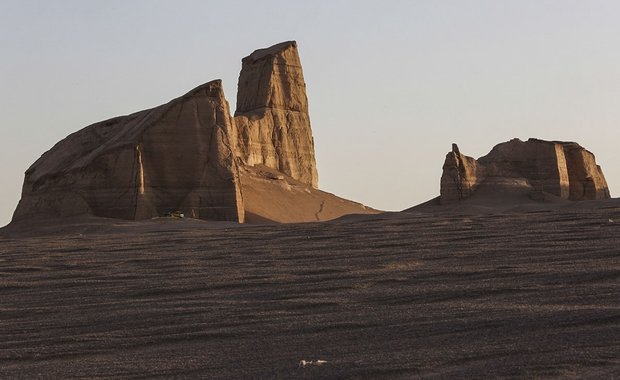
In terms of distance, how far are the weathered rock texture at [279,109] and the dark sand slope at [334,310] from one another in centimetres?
4170

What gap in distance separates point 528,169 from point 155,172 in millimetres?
20488

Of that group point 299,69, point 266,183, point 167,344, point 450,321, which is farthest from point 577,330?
point 299,69

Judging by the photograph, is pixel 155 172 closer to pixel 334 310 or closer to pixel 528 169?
pixel 528 169

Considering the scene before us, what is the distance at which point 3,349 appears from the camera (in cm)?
750

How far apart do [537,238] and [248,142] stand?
40421mm

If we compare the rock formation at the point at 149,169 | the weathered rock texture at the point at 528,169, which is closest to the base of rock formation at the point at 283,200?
the rock formation at the point at 149,169

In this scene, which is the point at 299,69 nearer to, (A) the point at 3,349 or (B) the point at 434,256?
(B) the point at 434,256

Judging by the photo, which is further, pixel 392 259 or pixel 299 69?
pixel 299 69

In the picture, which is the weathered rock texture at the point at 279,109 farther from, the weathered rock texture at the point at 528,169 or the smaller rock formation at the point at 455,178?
the smaller rock formation at the point at 455,178

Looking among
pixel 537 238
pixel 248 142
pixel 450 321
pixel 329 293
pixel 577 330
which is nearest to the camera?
pixel 577 330

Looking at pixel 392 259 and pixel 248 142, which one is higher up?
pixel 248 142

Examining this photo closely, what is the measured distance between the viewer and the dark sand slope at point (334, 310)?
603 centimetres

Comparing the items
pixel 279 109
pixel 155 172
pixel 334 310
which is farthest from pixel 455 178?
pixel 334 310

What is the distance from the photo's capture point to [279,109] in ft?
190
